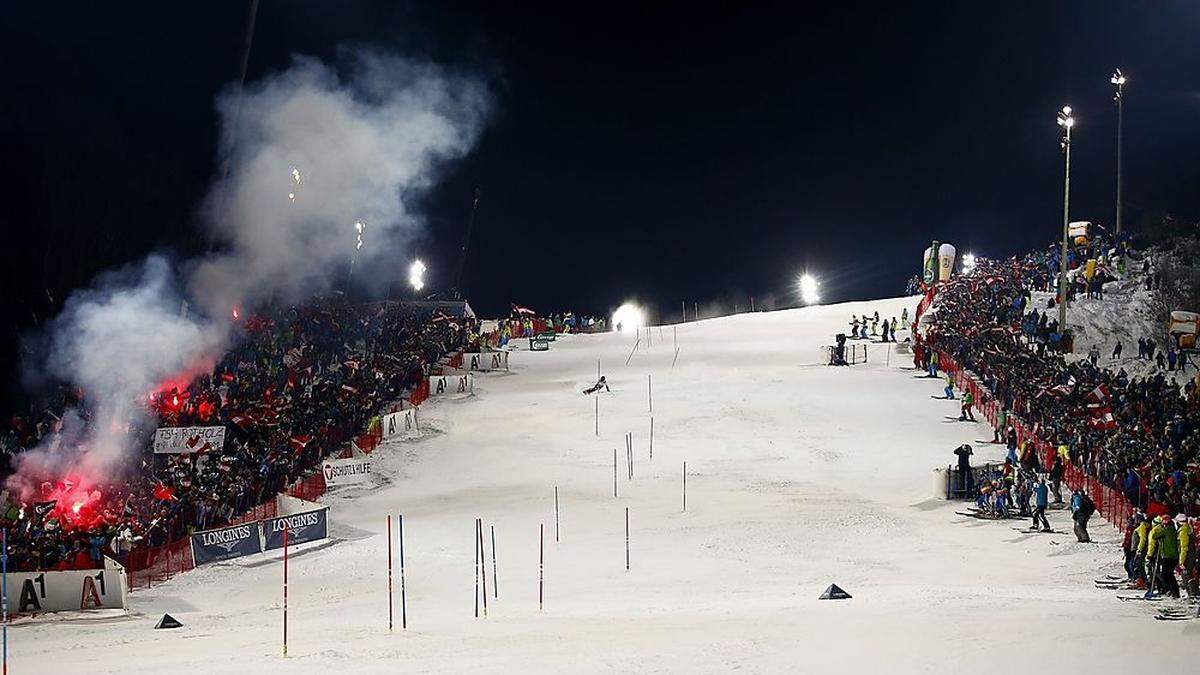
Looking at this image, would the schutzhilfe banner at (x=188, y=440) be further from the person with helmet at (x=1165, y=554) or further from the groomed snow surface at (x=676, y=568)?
the person with helmet at (x=1165, y=554)

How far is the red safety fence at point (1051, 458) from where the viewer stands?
2047 centimetres

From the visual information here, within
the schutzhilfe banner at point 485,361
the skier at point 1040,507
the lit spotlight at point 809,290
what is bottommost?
the skier at point 1040,507

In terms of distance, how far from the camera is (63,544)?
18.5 meters

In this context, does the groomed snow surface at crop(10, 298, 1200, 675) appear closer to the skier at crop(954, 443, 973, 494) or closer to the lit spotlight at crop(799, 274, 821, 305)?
the skier at crop(954, 443, 973, 494)

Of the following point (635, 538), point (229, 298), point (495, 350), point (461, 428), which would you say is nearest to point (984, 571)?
point (635, 538)

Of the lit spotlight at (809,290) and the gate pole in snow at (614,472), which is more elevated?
the lit spotlight at (809,290)

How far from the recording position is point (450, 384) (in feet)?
132

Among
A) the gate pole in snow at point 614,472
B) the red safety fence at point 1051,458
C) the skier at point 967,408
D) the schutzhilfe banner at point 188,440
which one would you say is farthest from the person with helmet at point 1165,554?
the schutzhilfe banner at point 188,440

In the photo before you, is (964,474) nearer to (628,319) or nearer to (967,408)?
(967,408)

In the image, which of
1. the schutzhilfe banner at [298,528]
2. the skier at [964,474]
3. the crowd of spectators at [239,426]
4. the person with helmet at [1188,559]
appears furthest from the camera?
the skier at [964,474]

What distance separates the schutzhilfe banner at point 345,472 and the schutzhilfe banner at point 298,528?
16.9ft

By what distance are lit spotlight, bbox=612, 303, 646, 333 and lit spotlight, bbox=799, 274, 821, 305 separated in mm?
9544

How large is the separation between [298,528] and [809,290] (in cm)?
5812

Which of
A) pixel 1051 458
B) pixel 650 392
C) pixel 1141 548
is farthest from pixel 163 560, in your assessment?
pixel 650 392
